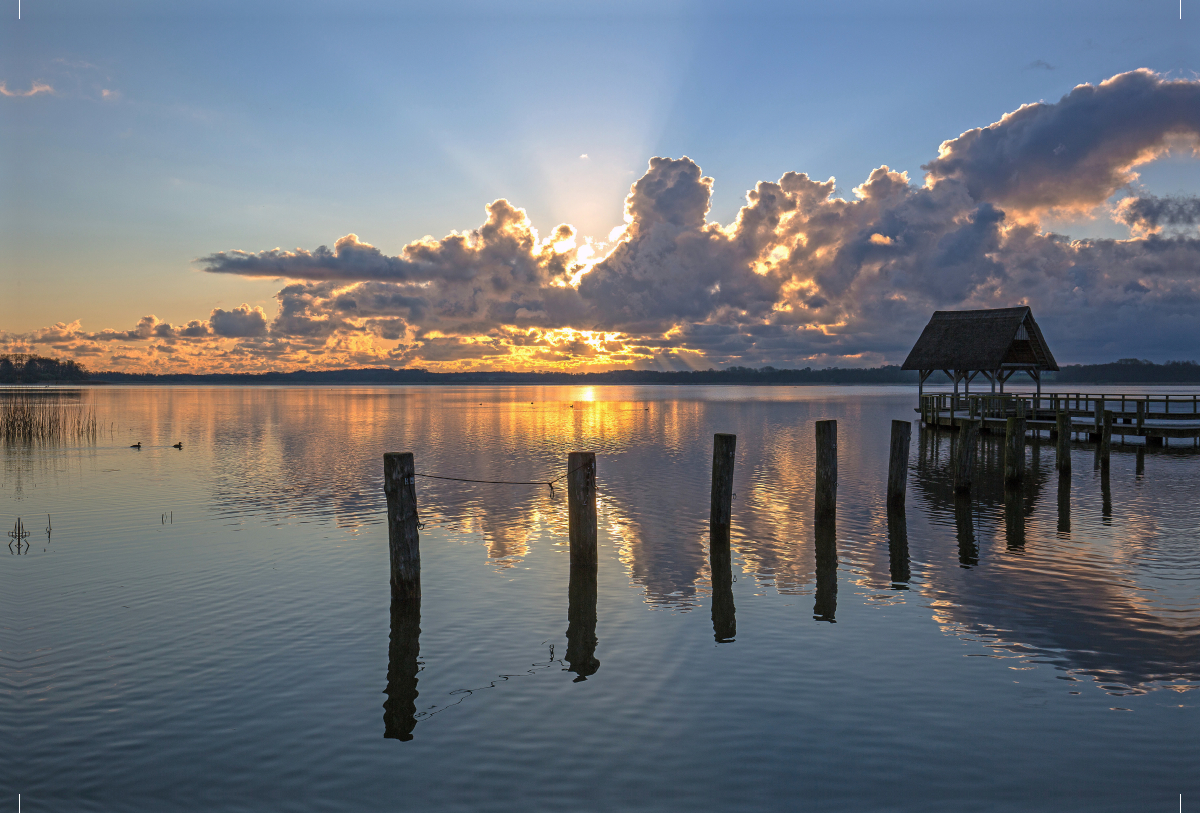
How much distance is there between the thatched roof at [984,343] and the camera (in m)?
43.8

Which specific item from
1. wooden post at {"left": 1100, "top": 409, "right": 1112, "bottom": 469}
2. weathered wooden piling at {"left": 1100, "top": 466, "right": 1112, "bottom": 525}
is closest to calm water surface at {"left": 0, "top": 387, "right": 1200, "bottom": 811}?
weathered wooden piling at {"left": 1100, "top": 466, "right": 1112, "bottom": 525}

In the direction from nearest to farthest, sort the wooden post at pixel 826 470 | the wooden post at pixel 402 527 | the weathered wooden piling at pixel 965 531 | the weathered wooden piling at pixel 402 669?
1. the weathered wooden piling at pixel 402 669
2. the wooden post at pixel 402 527
3. the weathered wooden piling at pixel 965 531
4. the wooden post at pixel 826 470

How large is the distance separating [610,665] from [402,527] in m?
3.90

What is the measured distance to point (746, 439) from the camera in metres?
44.7

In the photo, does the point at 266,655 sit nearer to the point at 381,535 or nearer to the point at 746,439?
the point at 381,535

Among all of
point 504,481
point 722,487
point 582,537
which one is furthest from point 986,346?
point 582,537

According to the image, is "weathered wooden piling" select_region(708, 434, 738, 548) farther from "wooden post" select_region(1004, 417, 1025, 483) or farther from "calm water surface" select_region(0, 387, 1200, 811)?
"wooden post" select_region(1004, 417, 1025, 483)

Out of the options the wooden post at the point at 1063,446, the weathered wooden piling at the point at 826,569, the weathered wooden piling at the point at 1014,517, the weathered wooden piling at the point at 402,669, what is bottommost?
the weathered wooden piling at the point at 402,669

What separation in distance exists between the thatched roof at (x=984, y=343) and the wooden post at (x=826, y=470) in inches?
1263

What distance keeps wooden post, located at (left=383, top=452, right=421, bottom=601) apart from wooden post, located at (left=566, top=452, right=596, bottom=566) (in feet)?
8.64

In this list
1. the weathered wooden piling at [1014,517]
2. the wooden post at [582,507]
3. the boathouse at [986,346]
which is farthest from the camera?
the boathouse at [986,346]

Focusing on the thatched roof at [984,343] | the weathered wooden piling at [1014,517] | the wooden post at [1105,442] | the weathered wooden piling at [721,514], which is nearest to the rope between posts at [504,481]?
the weathered wooden piling at [721,514]

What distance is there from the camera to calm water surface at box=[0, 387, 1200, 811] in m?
6.21

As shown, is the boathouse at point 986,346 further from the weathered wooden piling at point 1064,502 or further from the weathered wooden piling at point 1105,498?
the weathered wooden piling at point 1064,502
